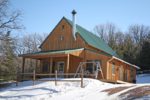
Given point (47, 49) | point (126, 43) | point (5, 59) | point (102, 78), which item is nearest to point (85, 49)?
point (102, 78)

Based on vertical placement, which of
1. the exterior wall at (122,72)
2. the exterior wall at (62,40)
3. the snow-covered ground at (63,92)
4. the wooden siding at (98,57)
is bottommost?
the snow-covered ground at (63,92)

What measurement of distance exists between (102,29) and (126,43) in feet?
36.9

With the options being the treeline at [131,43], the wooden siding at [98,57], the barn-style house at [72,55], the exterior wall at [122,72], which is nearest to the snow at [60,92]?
the barn-style house at [72,55]

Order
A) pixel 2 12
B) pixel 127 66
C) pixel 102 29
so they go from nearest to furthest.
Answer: pixel 2 12 < pixel 127 66 < pixel 102 29

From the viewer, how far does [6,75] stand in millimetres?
30375

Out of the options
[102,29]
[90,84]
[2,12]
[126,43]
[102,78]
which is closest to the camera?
[90,84]

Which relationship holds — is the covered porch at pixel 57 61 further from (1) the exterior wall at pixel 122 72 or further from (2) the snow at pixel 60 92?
(2) the snow at pixel 60 92

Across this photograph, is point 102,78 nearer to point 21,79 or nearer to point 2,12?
point 21,79

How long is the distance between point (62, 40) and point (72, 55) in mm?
3281

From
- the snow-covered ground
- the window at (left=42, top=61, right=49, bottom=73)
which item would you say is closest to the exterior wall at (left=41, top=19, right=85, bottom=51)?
the window at (left=42, top=61, right=49, bottom=73)

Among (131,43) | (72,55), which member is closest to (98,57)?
(72,55)

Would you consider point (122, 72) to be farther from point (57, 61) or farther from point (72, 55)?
point (57, 61)

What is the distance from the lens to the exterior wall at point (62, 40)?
27980 mm

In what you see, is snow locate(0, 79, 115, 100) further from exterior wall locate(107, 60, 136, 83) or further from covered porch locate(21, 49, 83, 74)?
exterior wall locate(107, 60, 136, 83)
